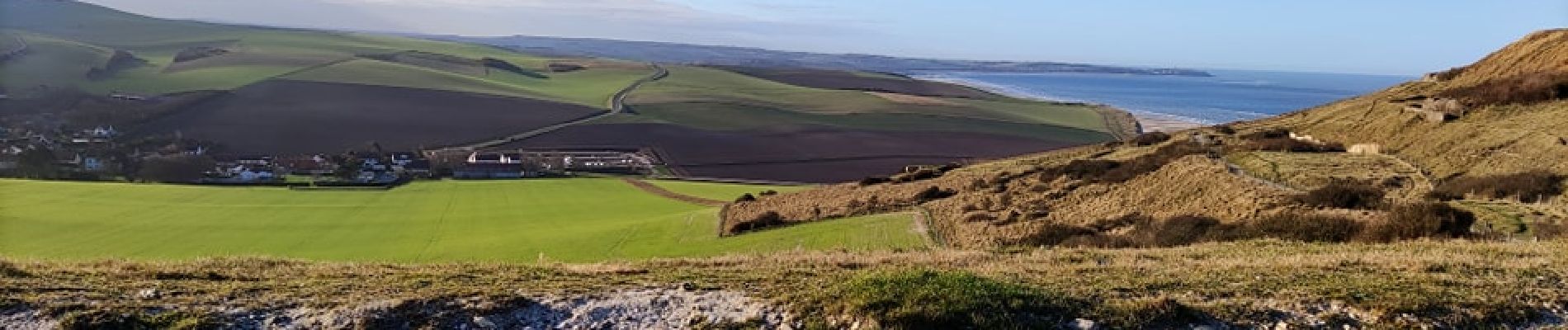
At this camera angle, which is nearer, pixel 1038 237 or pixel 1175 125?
pixel 1038 237

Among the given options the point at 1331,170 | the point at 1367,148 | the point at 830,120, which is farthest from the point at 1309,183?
the point at 830,120

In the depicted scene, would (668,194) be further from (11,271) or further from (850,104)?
(850,104)

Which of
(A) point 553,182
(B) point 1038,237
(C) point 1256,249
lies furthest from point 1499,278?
(A) point 553,182

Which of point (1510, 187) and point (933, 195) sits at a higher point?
point (1510, 187)

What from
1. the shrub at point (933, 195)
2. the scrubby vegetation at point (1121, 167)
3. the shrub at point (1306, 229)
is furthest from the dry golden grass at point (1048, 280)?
the shrub at point (933, 195)

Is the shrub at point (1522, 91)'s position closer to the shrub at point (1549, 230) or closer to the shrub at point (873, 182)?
the shrub at point (1549, 230)

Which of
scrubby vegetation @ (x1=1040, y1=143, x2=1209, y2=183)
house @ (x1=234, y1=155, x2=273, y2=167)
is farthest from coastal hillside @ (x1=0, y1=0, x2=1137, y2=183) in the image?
scrubby vegetation @ (x1=1040, y1=143, x2=1209, y2=183)

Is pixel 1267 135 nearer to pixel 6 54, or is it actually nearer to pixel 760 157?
pixel 760 157
